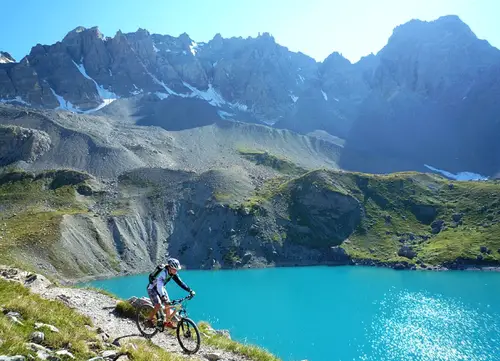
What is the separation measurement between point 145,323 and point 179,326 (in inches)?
66.0

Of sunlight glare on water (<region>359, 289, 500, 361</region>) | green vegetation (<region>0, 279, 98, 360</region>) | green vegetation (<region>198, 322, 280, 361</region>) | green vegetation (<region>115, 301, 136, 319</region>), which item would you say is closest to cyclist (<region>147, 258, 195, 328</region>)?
green vegetation (<region>198, 322, 280, 361</region>)

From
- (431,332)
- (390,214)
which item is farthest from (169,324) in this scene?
(390,214)

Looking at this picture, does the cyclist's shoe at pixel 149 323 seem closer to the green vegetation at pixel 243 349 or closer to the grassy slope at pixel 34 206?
the green vegetation at pixel 243 349

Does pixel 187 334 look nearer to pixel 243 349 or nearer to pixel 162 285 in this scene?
pixel 162 285

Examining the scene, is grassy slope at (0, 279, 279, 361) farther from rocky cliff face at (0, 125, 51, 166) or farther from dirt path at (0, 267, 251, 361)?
rocky cliff face at (0, 125, 51, 166)

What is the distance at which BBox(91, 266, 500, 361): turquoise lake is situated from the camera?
46.1 m

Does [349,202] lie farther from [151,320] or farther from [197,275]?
[151,320]

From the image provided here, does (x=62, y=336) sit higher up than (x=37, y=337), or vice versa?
(x=62, y=336)

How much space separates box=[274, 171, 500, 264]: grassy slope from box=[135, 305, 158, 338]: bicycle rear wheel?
4511 inches

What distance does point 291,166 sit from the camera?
7776 inches

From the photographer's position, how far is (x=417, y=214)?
14188 cm

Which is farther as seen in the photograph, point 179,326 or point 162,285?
point 162,285

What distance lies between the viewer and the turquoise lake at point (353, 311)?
151 feet

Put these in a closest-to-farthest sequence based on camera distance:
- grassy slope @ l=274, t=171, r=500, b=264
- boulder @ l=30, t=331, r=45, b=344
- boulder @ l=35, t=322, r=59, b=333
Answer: boulder @ l=30, t=331, r=45, b=344, boulder @ l=35, t=322, r=59, b=333, grassy slope @ l=274, t=171, r=500, b=264
